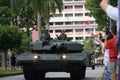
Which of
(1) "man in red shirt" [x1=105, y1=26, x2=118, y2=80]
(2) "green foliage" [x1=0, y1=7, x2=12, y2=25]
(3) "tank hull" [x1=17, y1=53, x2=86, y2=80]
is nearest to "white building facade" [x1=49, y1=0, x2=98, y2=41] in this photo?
(2) "green foliage" [x1=0, y1=7, x2=12, y2=25]

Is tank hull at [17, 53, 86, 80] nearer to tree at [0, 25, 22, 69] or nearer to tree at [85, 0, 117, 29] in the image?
tree at [0, 25, 22, 69]

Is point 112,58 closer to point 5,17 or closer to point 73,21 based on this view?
point 5,17

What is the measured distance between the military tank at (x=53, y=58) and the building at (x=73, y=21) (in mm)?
105309

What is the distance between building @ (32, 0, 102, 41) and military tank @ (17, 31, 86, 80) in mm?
105309

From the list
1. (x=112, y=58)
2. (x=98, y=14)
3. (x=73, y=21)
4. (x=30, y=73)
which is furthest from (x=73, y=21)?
(x=112, y=58)

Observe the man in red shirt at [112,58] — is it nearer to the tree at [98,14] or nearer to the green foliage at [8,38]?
the green foliage at [8,38]

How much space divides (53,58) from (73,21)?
109 metres

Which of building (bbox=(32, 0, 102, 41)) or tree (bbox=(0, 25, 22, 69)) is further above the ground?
tree (bbox=(0, 25, 22, 69))

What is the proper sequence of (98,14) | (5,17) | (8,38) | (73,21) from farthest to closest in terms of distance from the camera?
1. (73,21)
2. (5,17)
3. (98,14)
4. (8,38)

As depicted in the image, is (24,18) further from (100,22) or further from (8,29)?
(8,29)

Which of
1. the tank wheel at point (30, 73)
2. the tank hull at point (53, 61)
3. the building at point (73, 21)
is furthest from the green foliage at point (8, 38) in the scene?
the building at point (73, 21)

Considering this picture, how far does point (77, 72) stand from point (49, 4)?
30575 millimetres

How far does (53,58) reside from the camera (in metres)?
17.8

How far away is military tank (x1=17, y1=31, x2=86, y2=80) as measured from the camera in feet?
58.2
